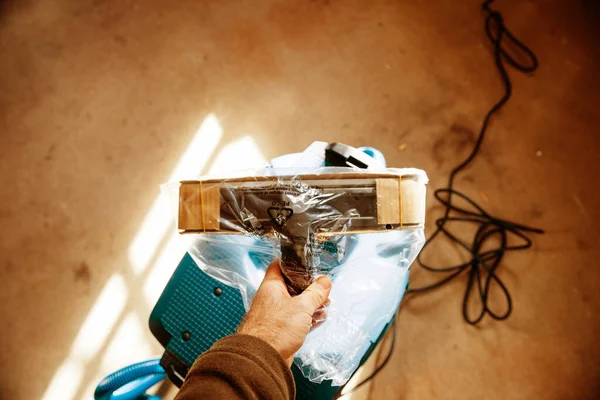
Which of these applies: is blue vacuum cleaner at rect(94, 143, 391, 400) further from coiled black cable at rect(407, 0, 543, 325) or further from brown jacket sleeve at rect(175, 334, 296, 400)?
coiled black cable at rect(407, 0, 543, 325)

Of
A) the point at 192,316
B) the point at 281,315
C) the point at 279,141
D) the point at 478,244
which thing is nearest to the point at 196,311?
the point at 192,316

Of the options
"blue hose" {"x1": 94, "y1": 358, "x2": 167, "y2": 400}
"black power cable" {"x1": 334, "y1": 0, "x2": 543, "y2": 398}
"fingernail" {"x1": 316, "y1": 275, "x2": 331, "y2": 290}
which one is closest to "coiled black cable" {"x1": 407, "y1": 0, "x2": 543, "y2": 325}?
"black power cable" {"x1": 334, "y1": 0, "x2": 543, "y2": 398}

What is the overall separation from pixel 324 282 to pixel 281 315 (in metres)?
0.11

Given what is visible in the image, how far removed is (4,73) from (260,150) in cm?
100

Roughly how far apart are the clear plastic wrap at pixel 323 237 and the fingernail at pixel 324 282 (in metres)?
0.02

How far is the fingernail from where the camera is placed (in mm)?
672

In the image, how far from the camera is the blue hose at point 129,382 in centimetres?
91

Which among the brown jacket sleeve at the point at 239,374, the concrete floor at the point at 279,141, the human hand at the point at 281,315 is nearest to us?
the brown jacket sleeve at the point at 239,374

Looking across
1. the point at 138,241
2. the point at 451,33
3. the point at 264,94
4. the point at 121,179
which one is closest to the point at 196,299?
the point at 138,241

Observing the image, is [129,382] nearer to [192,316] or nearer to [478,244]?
[192,316]

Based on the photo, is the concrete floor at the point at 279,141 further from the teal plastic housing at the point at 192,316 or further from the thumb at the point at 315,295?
the thumb at the point at 315,295

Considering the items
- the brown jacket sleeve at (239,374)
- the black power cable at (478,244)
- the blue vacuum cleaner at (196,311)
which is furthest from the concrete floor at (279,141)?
the brown jacket sleeve at (239,374)

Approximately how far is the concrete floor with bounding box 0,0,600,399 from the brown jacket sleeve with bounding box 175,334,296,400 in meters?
0.77

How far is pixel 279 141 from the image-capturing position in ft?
4.42
